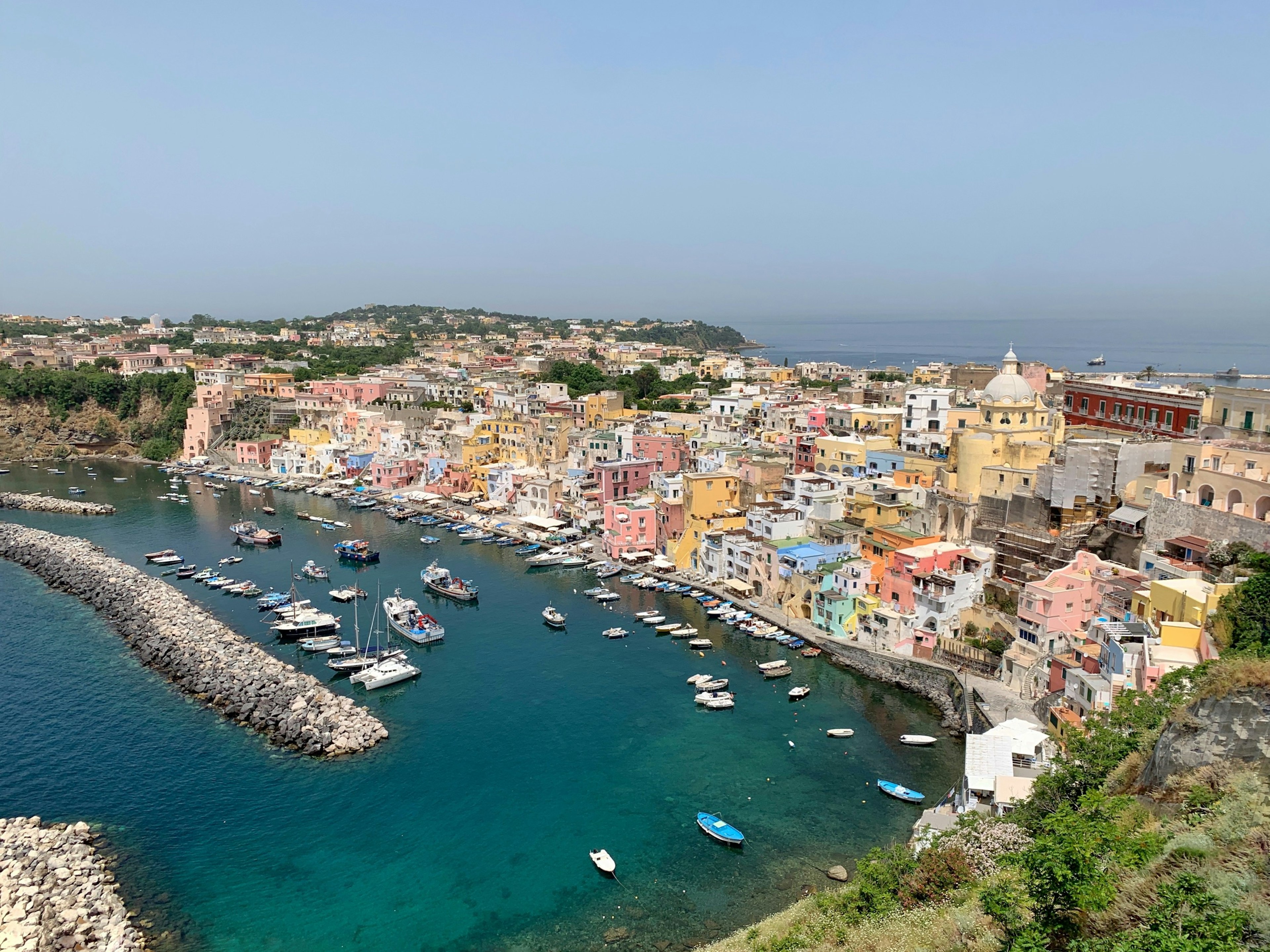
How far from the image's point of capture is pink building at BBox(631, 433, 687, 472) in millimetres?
41781

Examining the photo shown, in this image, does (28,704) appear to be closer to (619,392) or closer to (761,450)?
(761,450)

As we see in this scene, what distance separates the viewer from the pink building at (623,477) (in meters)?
39.4

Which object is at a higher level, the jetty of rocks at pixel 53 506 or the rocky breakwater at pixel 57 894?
the rocky breakwater at pixel 57 894

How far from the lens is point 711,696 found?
72.9ft

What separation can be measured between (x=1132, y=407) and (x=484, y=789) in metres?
27.3

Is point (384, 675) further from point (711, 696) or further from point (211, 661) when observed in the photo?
point (711, 696)

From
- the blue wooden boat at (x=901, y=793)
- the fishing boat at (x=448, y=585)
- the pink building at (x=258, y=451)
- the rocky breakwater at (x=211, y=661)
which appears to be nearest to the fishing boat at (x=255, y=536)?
the rocky breakwater at (x=211, y=661)

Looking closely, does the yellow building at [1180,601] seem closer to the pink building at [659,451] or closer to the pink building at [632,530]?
the pink building at [632,530]

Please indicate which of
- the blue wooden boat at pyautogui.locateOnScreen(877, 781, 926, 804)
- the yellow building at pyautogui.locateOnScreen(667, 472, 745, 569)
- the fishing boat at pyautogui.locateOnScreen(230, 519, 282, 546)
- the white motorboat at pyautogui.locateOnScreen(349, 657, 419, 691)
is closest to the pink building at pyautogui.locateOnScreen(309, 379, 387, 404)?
the fishing boat at pyautogui.locateOnScreen(230, 519, 282, 546)

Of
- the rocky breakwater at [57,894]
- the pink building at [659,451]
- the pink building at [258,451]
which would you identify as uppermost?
the pink building at [659,451]

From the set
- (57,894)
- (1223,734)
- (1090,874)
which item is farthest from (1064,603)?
(57,894)

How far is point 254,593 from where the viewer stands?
1230 inches

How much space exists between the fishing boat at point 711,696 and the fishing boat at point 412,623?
9250 millimetres

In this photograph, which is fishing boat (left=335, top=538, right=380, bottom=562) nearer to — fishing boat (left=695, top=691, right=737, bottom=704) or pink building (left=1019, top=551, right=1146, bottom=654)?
fishing boat (left=695, top=691, right=737, bottom=704)
